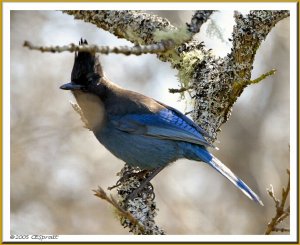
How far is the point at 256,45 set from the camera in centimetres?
496

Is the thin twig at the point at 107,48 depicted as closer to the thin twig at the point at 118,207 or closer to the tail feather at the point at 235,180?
the thin twig at the point at 118,207

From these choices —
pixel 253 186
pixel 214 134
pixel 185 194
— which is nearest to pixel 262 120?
pixel 253 186

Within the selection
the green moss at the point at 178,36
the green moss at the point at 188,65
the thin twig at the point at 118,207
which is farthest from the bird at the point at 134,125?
the green moss at the point at 178,36

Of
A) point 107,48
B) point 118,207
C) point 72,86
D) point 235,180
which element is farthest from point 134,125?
point 107,48

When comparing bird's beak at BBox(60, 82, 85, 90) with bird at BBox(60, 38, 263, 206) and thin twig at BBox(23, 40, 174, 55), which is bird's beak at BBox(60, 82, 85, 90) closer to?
bird at BBox(60, 38, 263, 206)

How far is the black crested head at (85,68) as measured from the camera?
205 inches

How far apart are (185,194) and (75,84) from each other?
13.6ft

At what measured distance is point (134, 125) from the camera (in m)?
5.43

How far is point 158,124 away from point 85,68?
0.78 meters

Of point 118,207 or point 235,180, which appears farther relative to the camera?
point 235,180

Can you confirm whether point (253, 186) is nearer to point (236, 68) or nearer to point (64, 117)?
point (64, 117)

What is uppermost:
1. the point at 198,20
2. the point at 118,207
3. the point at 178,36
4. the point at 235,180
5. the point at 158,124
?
the point at 198,20

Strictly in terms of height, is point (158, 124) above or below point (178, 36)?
below

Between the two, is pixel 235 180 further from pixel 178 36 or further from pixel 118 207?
pixel 178 36
